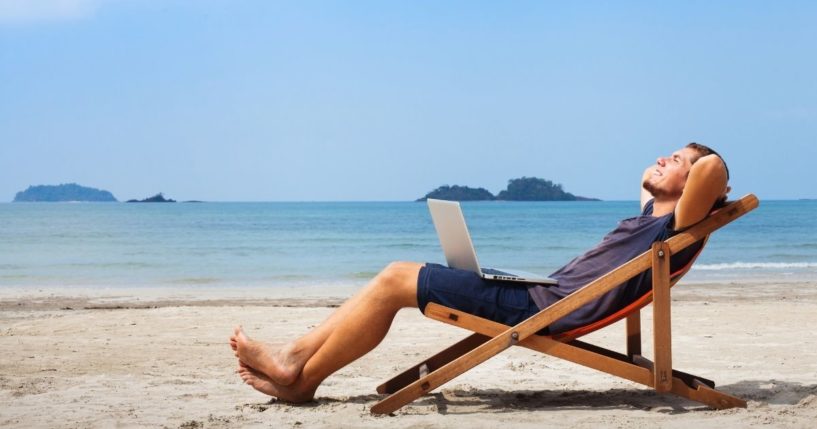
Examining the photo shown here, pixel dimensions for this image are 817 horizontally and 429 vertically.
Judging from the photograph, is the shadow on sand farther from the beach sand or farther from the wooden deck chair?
the wooden deck chair

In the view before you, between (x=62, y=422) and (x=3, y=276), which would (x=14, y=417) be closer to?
(x=62, y=422)

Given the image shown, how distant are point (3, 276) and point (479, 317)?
16.3m

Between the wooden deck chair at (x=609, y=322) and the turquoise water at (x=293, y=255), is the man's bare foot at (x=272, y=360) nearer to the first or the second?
the wooden deck chair at (x=609, y=322)

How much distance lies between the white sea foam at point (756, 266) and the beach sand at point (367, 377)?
9.94 meters

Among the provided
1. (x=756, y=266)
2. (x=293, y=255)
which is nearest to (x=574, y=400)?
(x=756, y=266)

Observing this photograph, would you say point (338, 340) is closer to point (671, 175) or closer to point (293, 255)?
point (671, 175)

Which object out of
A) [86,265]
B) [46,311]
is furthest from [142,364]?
[86,265]

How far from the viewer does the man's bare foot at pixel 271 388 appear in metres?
4.74

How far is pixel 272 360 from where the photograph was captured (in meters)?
4.67

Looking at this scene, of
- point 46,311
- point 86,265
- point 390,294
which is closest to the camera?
point 390,294

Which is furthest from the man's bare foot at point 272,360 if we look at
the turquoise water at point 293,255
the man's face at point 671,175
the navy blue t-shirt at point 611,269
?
the turquoise water at point 293,255

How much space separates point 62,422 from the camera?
4414 mm

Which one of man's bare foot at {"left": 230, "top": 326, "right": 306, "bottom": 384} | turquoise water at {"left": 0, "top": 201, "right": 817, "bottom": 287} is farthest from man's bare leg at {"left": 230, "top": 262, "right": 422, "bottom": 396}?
turquoise water at {"left": 0, "top": 201, "right": 817, "bottom": 287}

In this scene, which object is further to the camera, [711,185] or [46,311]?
[46,311]
